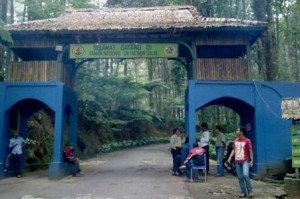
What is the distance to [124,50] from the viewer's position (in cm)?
1349

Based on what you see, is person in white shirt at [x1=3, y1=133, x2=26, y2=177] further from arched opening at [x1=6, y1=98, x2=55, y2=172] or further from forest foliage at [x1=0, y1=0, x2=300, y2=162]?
forest foliage at [x1=0, y1=0, x2=300, y2=162]

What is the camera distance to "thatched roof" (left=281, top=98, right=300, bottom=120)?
8961mm

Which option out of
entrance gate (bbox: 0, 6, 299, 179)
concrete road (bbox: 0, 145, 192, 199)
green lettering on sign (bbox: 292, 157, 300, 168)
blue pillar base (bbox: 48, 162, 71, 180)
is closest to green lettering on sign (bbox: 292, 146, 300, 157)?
green lettering on sign (bbox: 292, 157, 300, 168)

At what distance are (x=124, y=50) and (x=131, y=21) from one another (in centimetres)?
159

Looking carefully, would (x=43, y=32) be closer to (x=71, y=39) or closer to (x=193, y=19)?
(x=71, y=39)

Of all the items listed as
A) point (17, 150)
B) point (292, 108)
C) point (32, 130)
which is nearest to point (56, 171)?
point (17, 150)

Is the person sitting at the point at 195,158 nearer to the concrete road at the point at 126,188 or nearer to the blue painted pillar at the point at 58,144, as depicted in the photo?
the concrete road at the point at 126,188

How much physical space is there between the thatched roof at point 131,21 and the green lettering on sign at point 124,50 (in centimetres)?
76

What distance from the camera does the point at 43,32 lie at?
42.1 feet

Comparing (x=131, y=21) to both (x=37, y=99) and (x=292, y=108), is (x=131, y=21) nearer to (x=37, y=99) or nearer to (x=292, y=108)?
(x=37, y=99)

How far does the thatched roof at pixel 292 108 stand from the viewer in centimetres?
896

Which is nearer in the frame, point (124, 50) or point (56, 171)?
point (56, 171)

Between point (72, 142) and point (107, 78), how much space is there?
11.9 m

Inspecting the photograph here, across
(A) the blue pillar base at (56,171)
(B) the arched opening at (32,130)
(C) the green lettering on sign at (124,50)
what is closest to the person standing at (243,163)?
(C) the green lettering on sign at (124,50)
